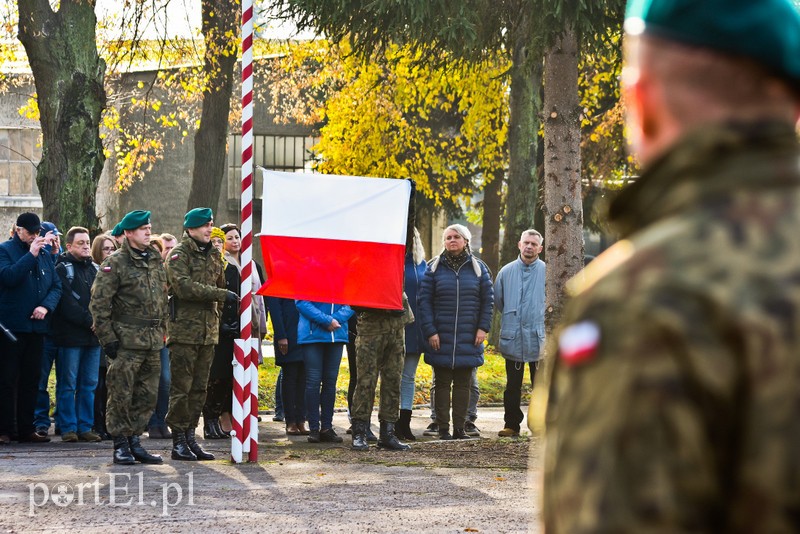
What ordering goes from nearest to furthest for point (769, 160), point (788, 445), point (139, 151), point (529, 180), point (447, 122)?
point (788, 445) → point (769, 160) → point (529, 180) → point (139, 151) → point (447, 122)

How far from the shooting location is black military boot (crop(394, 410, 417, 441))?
Result: 12219mm

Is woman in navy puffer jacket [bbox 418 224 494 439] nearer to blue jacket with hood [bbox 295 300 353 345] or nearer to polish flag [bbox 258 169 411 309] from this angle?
blue jacket with hood [bbox 295 300 353 345]

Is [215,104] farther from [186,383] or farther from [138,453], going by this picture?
[138,453]

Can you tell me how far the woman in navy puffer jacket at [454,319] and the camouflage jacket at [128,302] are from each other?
3094 mm

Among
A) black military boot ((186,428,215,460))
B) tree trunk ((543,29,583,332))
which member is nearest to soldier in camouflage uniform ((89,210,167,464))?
black military boot ((186,428,215,460))

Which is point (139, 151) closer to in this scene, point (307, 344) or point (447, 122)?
point (447, 122)

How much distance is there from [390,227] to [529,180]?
1264 centimetres

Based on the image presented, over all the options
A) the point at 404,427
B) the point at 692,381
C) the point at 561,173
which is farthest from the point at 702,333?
the point at 404,427

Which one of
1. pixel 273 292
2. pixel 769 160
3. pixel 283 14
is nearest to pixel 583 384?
pixel 769 160

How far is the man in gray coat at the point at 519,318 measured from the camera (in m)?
12.6

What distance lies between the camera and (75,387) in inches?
484

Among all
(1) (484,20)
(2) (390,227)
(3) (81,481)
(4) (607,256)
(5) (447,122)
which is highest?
(5) (447,122)

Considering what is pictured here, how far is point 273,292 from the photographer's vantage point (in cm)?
1102

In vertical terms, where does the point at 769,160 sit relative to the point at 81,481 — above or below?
above
